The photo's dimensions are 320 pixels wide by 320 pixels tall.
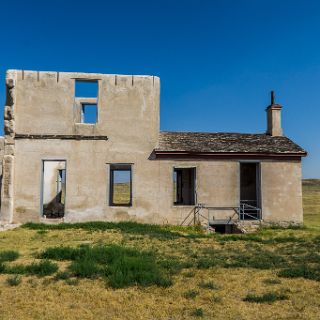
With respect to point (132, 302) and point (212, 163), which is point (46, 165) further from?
point (132, 302)

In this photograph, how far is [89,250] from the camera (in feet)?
32.1

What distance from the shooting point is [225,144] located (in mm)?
18797

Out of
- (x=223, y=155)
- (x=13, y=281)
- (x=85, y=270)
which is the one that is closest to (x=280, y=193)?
(x=223, y=155)

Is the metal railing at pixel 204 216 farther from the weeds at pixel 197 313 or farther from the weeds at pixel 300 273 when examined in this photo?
the weeds at pixel 197 313

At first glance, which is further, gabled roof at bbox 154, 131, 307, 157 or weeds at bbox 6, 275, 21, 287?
gabled roof at bbox 154, 131, 307, 157

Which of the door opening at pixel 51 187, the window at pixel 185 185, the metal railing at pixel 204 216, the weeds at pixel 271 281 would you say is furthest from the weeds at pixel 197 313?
the door opening at pixel 51 187

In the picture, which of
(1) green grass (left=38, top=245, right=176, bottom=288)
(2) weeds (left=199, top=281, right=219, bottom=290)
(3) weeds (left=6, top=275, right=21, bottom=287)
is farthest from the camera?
(1) green grass (left=38, top=245, right=176, bottom=288)

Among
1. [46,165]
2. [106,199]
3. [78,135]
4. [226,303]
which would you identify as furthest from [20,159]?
[226,303]

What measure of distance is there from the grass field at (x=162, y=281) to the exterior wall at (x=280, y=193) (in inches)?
232

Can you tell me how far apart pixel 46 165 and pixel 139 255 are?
1505 cm

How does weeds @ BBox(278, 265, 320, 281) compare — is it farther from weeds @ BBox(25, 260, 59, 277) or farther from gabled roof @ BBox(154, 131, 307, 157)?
gabled roof @ BBox(154, 131, 307, 157)

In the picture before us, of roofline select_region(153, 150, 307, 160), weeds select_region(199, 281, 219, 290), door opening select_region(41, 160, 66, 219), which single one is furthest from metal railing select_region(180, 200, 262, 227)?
weeds select_region(199, 281, 219, 290)

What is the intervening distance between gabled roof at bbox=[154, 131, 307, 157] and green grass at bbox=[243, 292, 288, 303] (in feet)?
37.3

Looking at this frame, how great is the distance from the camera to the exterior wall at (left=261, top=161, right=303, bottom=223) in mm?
18172
